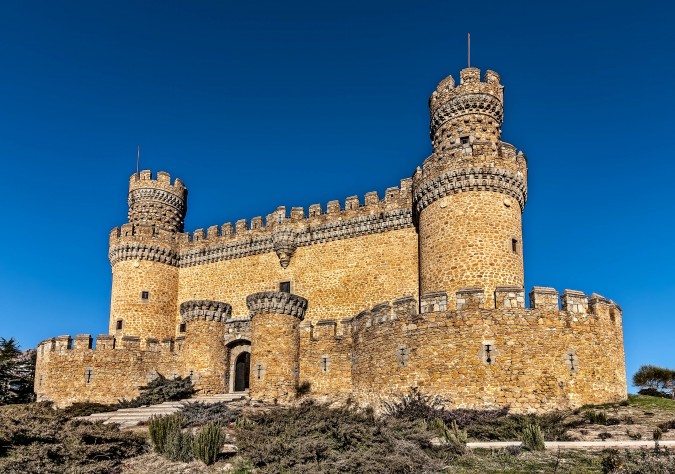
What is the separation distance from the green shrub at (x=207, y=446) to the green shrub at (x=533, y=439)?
629 cm

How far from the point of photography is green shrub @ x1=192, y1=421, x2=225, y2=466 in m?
13.2

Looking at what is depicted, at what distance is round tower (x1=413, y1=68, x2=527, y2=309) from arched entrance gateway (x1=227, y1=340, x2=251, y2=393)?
27.1 ft

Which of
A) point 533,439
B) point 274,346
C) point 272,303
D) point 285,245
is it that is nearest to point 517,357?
point 533,439

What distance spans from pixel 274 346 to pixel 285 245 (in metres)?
8.58

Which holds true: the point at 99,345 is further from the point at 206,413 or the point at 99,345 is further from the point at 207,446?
the point at 207,446

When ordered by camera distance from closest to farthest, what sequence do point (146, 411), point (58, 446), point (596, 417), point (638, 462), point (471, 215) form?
1. point (638, 462)
2. point (58, 446)
3. point (596, 417)
4. point (146, 411)
5. point (471, 215)

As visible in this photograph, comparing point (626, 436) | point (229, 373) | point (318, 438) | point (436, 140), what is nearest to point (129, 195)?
point (229, 373)

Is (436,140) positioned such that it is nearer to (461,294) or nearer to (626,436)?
(461,294)

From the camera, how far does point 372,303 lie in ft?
92.8

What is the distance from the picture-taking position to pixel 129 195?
36.2m

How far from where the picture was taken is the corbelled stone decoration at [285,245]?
31250 millimetres

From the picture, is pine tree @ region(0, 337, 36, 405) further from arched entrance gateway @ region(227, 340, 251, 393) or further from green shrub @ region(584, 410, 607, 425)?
green shrub @ region(584, 410, 607, 425)

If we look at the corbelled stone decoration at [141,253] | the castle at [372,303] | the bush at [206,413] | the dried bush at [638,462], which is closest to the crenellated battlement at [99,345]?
the castle at [372,303]

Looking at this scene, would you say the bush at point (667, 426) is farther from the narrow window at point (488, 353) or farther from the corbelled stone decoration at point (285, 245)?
the corbelled stone decoration at point (285, 245)
